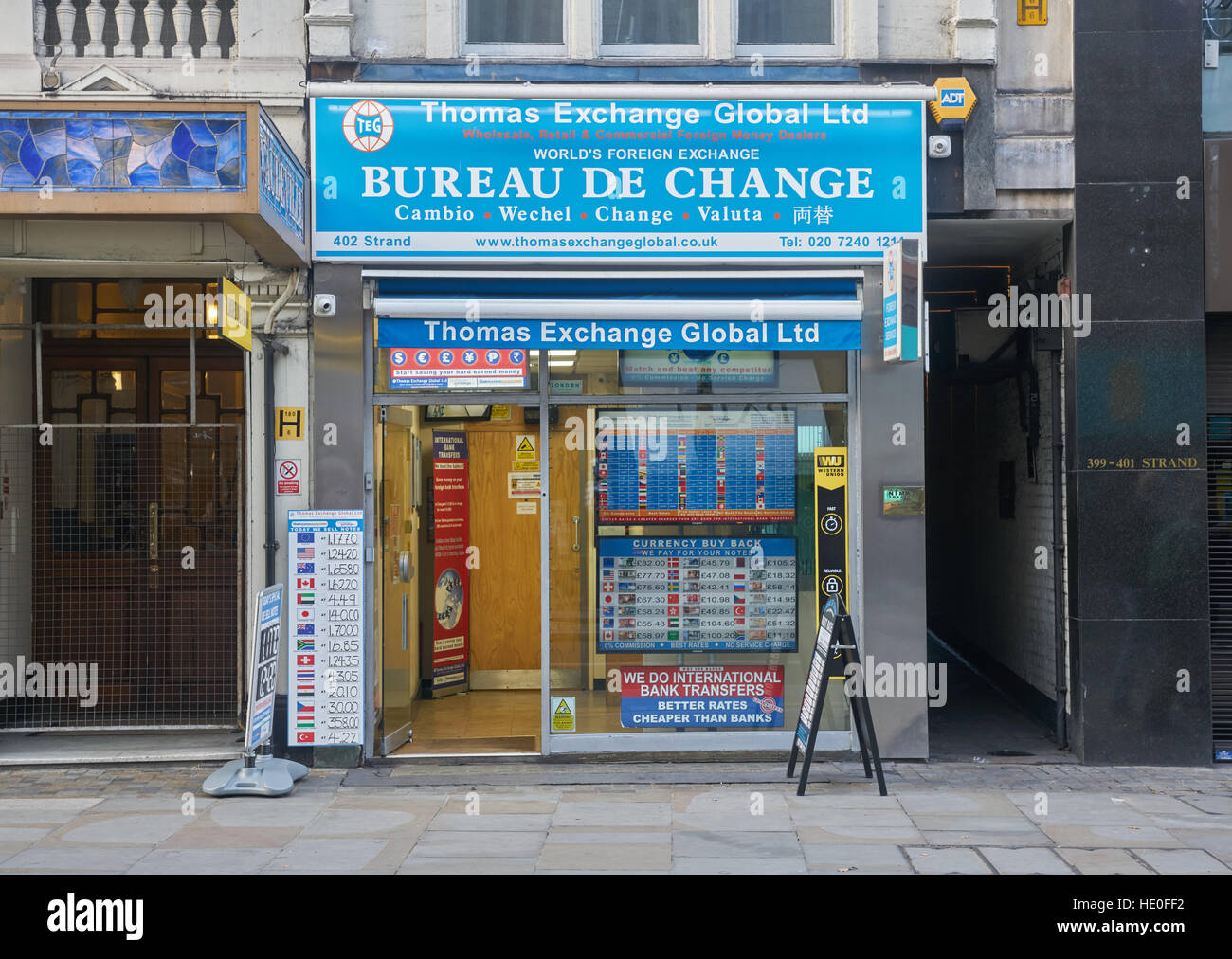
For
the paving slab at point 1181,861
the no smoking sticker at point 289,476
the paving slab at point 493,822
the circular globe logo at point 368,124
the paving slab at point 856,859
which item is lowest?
the paving slab at point 1181,861

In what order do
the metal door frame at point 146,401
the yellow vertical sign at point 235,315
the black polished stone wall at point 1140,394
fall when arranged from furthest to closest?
the metal door frame at point 146,401 < the black polished stone wall at point 1140,394 < the yellow vertical sign at point 235,315

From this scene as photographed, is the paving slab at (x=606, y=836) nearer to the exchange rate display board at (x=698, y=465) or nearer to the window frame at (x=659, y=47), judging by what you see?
the exchange rate display board at (x=698, y=465)

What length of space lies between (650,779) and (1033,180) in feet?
16.7

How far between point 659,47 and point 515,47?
108cm

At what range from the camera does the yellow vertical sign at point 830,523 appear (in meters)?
8.71

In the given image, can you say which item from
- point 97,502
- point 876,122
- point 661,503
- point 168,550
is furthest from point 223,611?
point 876,122

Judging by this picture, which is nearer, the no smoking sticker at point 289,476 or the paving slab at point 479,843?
the paving slab at point 479,843

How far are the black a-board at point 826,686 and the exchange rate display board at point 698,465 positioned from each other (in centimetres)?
125

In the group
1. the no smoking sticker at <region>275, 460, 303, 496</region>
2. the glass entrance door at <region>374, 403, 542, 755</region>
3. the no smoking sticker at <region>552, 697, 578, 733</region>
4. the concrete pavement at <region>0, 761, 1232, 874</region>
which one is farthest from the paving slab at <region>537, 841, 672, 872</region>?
the no smoking sticker at <region>275, 460, 303, 496</region>

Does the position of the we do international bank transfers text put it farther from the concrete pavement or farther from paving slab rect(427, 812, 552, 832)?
paving slab rect(427, 812, 552, 832)

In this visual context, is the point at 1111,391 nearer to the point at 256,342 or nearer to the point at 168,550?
the point at 256,342

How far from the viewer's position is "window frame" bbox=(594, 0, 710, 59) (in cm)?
877

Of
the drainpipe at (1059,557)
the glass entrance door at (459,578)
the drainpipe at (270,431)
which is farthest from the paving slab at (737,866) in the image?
the drainpipe at (270,431)
